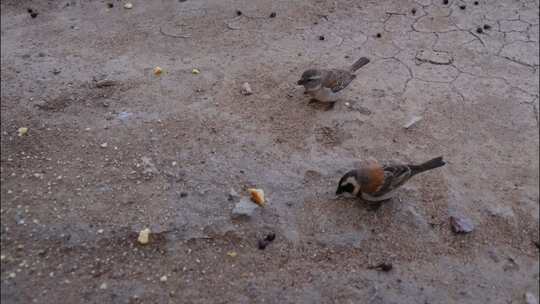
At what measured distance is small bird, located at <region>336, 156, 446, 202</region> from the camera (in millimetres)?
3094

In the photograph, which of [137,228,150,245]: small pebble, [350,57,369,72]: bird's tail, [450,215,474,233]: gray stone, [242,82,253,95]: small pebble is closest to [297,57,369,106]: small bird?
[350,57,369,72]: bird's tail

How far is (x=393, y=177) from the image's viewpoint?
311 cm

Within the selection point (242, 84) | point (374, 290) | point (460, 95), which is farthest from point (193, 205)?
point (460, 95)

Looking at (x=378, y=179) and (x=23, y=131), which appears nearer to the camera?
(x=378, y=179)

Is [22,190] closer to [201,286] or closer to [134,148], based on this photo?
[134,148]

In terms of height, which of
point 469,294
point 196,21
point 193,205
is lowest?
point 469,294

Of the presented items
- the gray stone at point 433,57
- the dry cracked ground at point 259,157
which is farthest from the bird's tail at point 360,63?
the gray stone at point 433,57

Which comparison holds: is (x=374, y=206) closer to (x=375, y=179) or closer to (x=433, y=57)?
(x=375, y=179)

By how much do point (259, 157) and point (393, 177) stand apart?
1098 mm

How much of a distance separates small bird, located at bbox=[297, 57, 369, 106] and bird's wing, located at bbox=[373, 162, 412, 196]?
1189 millimetres

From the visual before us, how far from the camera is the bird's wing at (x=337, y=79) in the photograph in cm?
406

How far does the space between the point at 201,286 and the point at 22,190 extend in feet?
4.36

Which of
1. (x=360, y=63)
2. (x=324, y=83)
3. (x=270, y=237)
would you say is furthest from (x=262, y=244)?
(x=360, y=63)

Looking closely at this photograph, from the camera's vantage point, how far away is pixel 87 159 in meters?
3.34
